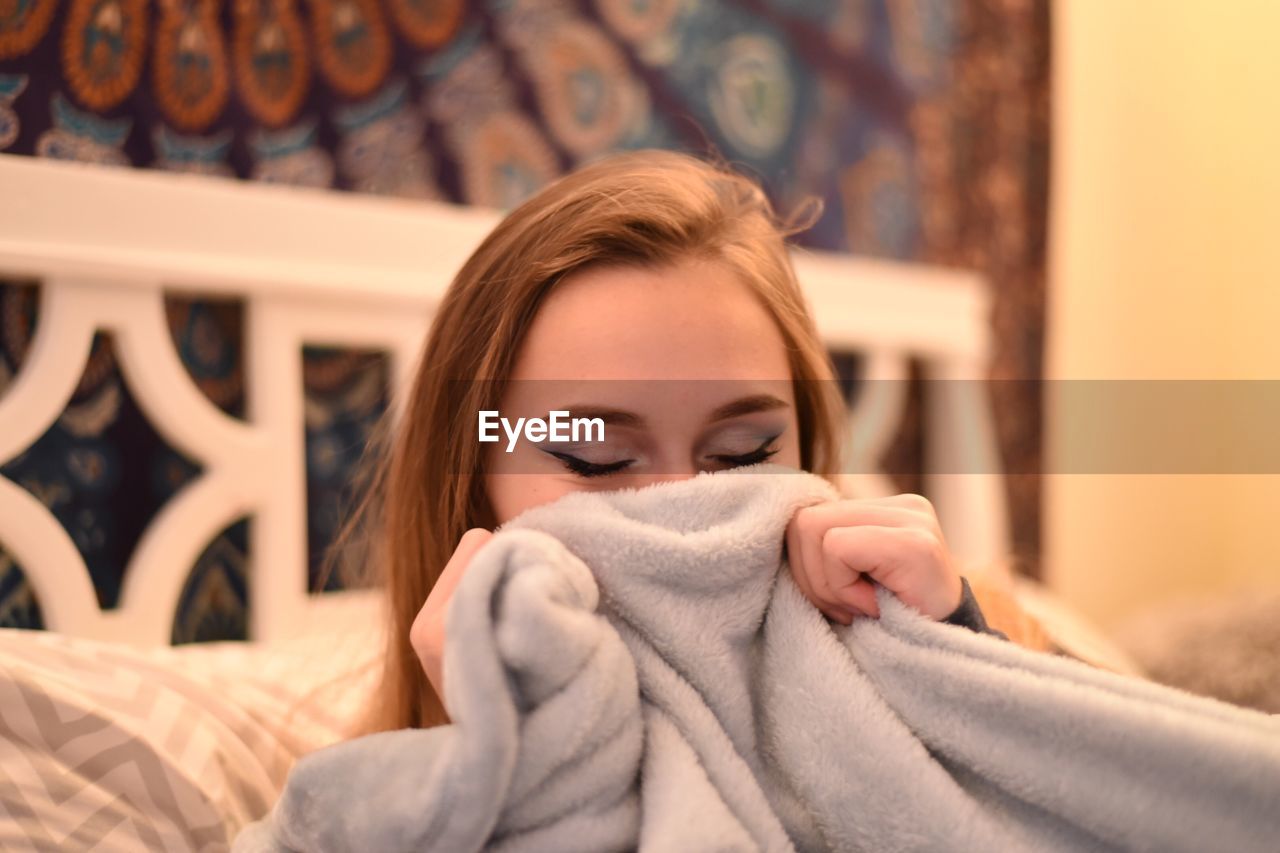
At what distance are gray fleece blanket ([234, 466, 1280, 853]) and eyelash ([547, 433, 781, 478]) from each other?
57 mm

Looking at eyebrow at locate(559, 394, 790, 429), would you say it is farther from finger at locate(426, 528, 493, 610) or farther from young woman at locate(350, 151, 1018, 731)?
finger at locate(426, 528, 493, 610)

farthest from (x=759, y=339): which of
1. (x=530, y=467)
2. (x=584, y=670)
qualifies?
(x=584, y=670)

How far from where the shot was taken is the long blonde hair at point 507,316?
714 mm

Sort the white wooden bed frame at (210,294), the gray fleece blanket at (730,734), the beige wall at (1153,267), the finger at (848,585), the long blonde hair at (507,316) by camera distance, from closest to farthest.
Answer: the gray fleece blanket at (730,734) < the finger at (848,585) < the long blonde hair at (507,316) < the white wooden bed frame at (210,294) < the beige wall at (1153,267)

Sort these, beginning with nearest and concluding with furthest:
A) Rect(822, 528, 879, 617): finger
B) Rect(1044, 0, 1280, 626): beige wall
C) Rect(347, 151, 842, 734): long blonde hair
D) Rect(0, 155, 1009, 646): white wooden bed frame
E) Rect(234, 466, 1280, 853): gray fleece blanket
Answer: Rect(234, 466, 1280, 853): gray fleece blanket
Rect(822, 528, 879, 617): finger
Rect(347, 151, 842, 734): long blonde hair
Rect(0, 155, 1009, 646): white wooden bed frame
Rect(1044, 0, 1280, 626): beige wall

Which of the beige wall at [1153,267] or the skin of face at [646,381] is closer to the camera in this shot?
the skin of face at [646,381]

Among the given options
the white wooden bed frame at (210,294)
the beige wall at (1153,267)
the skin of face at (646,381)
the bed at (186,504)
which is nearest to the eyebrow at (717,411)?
the skin of face at (646,381)

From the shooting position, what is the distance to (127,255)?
90 centimetres

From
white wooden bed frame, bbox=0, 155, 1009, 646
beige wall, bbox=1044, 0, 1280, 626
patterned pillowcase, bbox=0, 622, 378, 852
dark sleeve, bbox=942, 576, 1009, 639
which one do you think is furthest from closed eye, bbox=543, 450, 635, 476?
beige wall, bbox=1044, 0, 1280, 626

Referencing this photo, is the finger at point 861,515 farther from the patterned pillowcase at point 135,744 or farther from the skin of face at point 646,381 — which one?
the patterned pillowcase at point 135,744

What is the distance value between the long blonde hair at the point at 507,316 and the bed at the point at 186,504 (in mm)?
123

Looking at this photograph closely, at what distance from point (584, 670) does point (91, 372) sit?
649mm

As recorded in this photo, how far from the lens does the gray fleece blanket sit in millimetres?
482

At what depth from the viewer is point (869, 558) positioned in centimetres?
57
